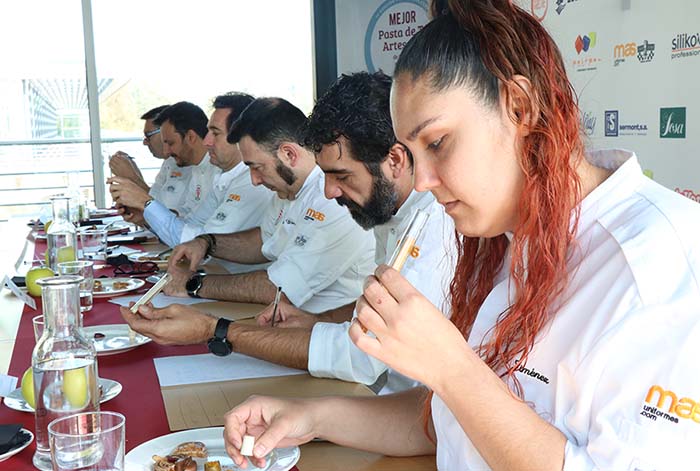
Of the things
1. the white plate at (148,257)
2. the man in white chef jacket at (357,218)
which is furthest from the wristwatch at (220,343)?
→ the white plate at (148,257)

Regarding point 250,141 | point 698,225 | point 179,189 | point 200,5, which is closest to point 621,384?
→ point 698,225

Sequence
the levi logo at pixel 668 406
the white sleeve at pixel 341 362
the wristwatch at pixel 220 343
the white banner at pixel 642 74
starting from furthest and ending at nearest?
the white banner at pixel 642 74 < the wristwatch at pixel 220 343 < the white sleeve at pixel 341 362 < the levi logo at pixel 668 406

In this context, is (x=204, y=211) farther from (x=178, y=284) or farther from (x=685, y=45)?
(x=685, y=45)

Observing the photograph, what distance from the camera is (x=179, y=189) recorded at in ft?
18.8

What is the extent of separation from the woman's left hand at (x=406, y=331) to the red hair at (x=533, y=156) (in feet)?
0.56

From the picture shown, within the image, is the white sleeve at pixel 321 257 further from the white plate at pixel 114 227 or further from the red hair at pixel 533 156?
the white plate at pixel 114 227

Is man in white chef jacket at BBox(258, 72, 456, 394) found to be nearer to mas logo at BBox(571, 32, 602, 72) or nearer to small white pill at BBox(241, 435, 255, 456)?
small white pill at BBox(241, 435, 255, 456)

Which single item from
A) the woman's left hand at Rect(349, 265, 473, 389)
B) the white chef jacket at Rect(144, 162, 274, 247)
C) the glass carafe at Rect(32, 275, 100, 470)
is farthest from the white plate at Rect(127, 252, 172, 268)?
the woman's left hand at Rect(349, 265, 473, 389)

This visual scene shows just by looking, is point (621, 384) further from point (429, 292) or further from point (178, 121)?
point (178, 121)

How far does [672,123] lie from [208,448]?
2.90 metres

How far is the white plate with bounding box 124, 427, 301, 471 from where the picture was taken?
1325 millimetres

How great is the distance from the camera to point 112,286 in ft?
9.36

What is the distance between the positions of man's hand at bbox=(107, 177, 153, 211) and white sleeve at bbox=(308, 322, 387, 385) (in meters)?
2.51

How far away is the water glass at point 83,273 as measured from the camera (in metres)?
2.46
